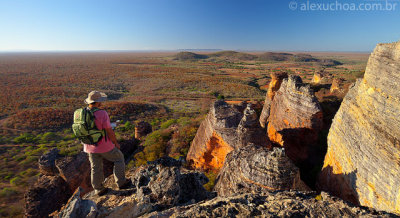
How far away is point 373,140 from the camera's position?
5773 millimetres

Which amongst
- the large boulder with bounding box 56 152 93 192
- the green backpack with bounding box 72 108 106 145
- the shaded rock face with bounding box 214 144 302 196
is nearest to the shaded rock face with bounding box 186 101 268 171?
the shaded rock face with bounding box 214 144 302 196

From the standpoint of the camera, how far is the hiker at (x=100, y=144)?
473cm

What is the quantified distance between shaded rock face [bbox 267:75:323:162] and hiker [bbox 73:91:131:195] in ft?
31.8

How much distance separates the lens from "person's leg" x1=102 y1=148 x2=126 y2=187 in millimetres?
5270

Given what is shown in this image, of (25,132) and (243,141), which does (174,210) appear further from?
(25,132)

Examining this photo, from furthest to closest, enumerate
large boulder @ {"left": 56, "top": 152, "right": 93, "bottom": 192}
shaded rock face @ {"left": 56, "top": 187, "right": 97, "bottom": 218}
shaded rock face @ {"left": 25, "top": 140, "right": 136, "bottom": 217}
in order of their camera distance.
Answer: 1. large boulder @ {"left": 56, "top": 152, "right": 93, "bottom": 192}
2. shaded rock face @ {"left": 25, "top": 140, "right": 136, "bottom": 217}
3. shaded rock face @ {"left": 56, "top": 187, "right": 97, "bottom": 218}

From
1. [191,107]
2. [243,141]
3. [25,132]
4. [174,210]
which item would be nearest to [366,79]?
[243,141]

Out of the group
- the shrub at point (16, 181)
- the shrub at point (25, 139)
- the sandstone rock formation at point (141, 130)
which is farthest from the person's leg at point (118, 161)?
the shrub at point (25, 139)

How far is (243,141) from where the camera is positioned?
922 centimetres

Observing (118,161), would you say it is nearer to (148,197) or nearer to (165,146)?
(148,197)

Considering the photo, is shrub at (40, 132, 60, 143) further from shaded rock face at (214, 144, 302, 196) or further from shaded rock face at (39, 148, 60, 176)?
shaded rock face at (214, 144, 302, 196)

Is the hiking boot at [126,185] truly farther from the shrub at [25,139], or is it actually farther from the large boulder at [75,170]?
the shrub at [25,139]

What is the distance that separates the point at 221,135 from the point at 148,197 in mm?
6818

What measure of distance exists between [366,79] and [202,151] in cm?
857
